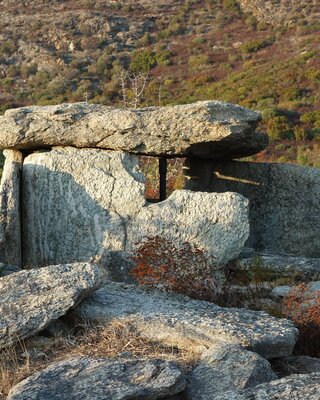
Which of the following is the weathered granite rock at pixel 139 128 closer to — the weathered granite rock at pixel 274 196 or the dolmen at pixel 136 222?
the dolmen at pixel 136 222

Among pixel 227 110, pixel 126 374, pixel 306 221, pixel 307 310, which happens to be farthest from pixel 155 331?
pixel 306 221

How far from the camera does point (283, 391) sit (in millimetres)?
4328

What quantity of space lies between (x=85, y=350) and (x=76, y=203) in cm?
386

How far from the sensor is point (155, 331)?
5875 mm

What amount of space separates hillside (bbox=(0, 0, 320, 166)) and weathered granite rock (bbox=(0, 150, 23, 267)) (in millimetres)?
17163

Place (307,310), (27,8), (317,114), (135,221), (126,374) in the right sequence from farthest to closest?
(27,8), (317,114), (135,221), (307,310), (126,374)

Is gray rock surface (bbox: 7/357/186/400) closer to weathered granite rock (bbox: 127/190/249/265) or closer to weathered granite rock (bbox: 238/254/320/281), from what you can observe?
weathered granite rock (bbox: 127/190/249/265)

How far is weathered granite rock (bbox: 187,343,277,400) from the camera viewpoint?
4.84m

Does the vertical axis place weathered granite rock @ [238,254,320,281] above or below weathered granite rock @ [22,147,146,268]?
below

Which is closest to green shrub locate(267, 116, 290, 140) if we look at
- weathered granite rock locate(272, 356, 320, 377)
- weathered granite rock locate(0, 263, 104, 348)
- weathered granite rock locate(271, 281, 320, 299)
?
weathered granite rock locate(271, 281, 320, 299)

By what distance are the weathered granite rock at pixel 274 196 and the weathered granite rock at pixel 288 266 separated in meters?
1.60

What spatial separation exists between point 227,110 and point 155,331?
4.07 metres

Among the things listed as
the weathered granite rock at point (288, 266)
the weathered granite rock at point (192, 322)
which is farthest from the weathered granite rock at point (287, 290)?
the weathered granite rock at point (192, 322)

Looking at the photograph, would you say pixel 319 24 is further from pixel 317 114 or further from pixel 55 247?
pixel 55 247
